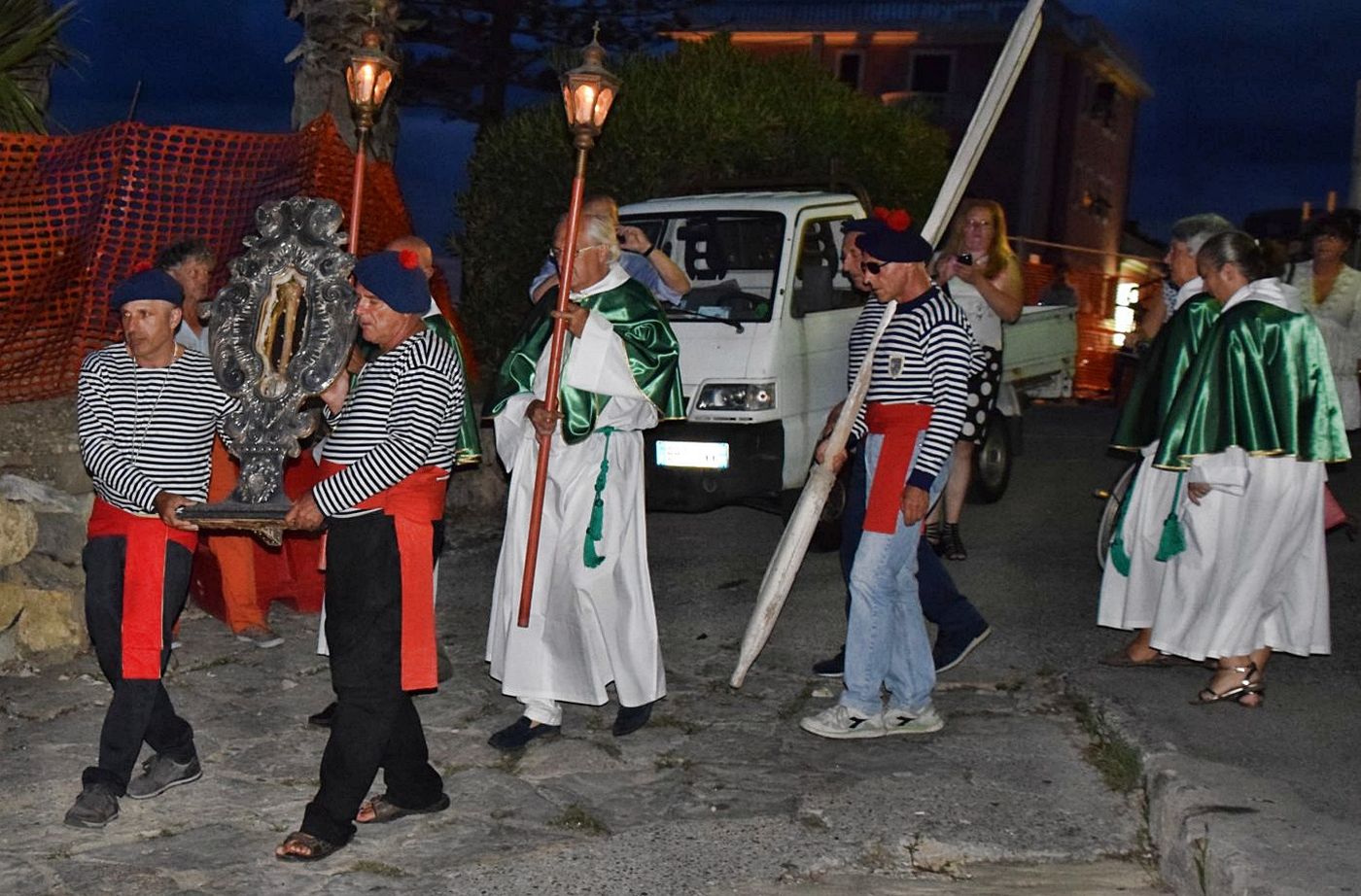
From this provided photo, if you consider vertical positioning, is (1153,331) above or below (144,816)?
above

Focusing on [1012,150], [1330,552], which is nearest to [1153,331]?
[1330,552]

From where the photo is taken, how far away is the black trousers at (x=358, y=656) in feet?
16.3

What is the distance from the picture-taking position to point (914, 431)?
6082 mm

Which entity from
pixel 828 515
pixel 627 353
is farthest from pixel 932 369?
pixel 828 515

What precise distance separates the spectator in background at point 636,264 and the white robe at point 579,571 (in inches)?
13.8

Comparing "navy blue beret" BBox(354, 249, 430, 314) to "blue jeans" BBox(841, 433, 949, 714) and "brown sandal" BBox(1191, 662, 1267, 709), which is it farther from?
"brown sandal" BBox(1191, 662, 1267, 709)

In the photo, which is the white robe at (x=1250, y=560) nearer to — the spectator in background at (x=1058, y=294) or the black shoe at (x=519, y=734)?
the black shoe at (x=519, y=734)

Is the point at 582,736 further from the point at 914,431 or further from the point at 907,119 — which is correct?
the point at 907,119

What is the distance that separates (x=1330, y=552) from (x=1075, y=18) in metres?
30.4

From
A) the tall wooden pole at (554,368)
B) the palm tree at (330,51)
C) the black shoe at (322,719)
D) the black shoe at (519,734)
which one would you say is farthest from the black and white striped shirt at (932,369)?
the palm tree at (330,51)

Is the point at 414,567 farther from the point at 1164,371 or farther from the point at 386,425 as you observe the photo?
the point at 1164,371

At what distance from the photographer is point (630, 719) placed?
6383mm

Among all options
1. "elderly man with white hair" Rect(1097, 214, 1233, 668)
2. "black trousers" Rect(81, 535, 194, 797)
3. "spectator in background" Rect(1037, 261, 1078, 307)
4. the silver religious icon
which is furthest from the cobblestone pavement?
"spectator in background" Rect(1037, 261, 1078, 307)

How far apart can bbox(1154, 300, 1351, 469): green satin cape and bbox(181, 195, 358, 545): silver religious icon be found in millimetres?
3229
